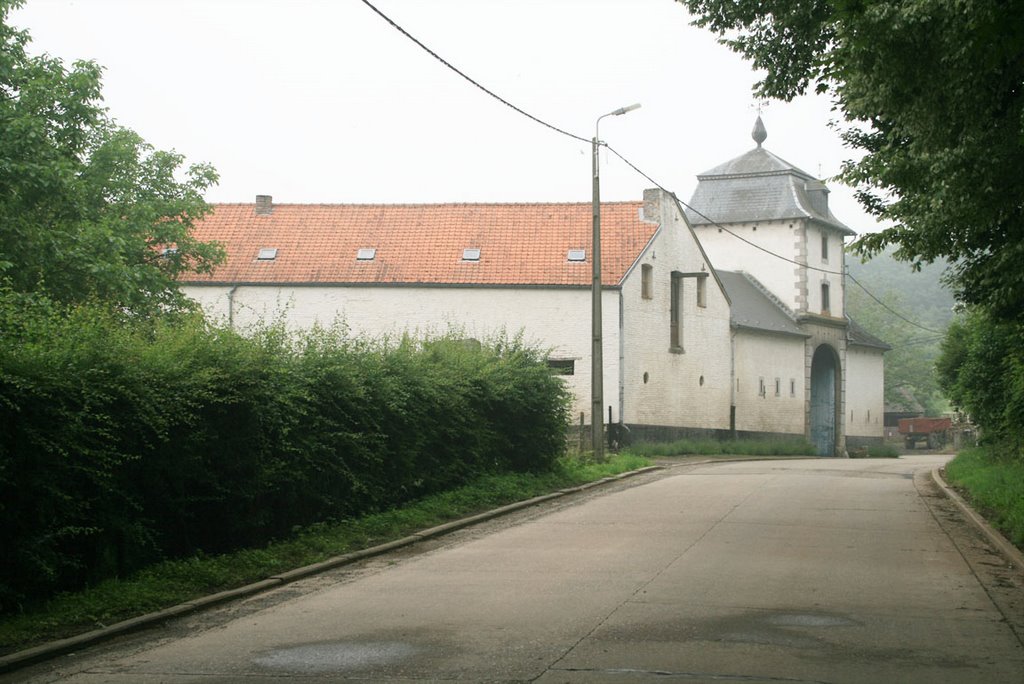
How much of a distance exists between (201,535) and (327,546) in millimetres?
1658

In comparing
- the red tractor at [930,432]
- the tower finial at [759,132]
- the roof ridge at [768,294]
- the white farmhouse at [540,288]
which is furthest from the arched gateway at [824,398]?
the red tractor at [930,432]

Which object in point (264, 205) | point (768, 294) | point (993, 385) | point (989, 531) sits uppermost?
point (264, 205)

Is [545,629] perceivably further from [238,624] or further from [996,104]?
[996,104]

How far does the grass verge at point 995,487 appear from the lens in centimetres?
1455

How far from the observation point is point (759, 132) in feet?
201

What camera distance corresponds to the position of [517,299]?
138 feet

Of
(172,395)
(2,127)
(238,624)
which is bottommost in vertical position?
(238,624)

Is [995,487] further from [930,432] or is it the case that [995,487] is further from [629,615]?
[930,432]

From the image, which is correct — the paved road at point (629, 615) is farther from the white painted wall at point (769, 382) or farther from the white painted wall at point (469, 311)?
the white painted wall at point (769, 382)

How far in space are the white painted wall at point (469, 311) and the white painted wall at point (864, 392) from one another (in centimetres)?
2325

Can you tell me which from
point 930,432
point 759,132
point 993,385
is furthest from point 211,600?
point 930,432

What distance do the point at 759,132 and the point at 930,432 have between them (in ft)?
78.4

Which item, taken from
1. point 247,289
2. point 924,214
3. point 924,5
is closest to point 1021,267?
point 924,214

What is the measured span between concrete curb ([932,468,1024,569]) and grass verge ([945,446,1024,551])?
0.09m
